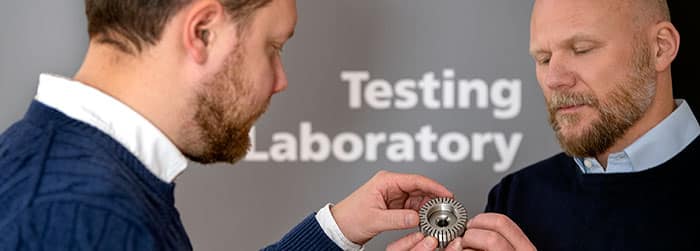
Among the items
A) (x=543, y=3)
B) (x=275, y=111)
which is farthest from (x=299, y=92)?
(x=543, y=3)

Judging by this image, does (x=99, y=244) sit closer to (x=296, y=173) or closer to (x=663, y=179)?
(x=663, y=179)

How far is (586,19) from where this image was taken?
189 centimetres

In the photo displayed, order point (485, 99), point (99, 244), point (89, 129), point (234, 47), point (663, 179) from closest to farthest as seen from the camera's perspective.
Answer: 1. point (99, 244)
2. point (89, 129)
3. point (234, 47)
4. point (663, 179)
5. point (485, 99)

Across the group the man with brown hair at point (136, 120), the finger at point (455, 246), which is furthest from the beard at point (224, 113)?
the finger at point (455, 246)

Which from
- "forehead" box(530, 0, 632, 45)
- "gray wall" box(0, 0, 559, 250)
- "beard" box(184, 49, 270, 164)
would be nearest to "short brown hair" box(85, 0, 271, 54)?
"beard" box(184, 49, 270, 164)

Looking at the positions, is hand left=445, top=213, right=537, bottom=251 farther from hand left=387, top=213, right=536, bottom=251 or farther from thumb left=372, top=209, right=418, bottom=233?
thumb left=372, top=209, right=418, bottom=233

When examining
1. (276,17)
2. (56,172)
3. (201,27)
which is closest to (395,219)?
(276,17)

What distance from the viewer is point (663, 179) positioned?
1854 millimetres

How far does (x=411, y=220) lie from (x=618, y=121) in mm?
513

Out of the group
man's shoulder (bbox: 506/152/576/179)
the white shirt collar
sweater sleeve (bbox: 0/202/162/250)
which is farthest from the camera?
man's shoulder (bbox: 506/152/576/179)

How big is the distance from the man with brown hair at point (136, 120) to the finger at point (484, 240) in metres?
0.44

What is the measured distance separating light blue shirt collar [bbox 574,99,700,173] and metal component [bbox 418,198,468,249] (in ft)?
1.56

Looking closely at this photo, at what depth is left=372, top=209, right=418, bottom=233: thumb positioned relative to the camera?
1765 mm

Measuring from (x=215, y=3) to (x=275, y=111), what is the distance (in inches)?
49.3
